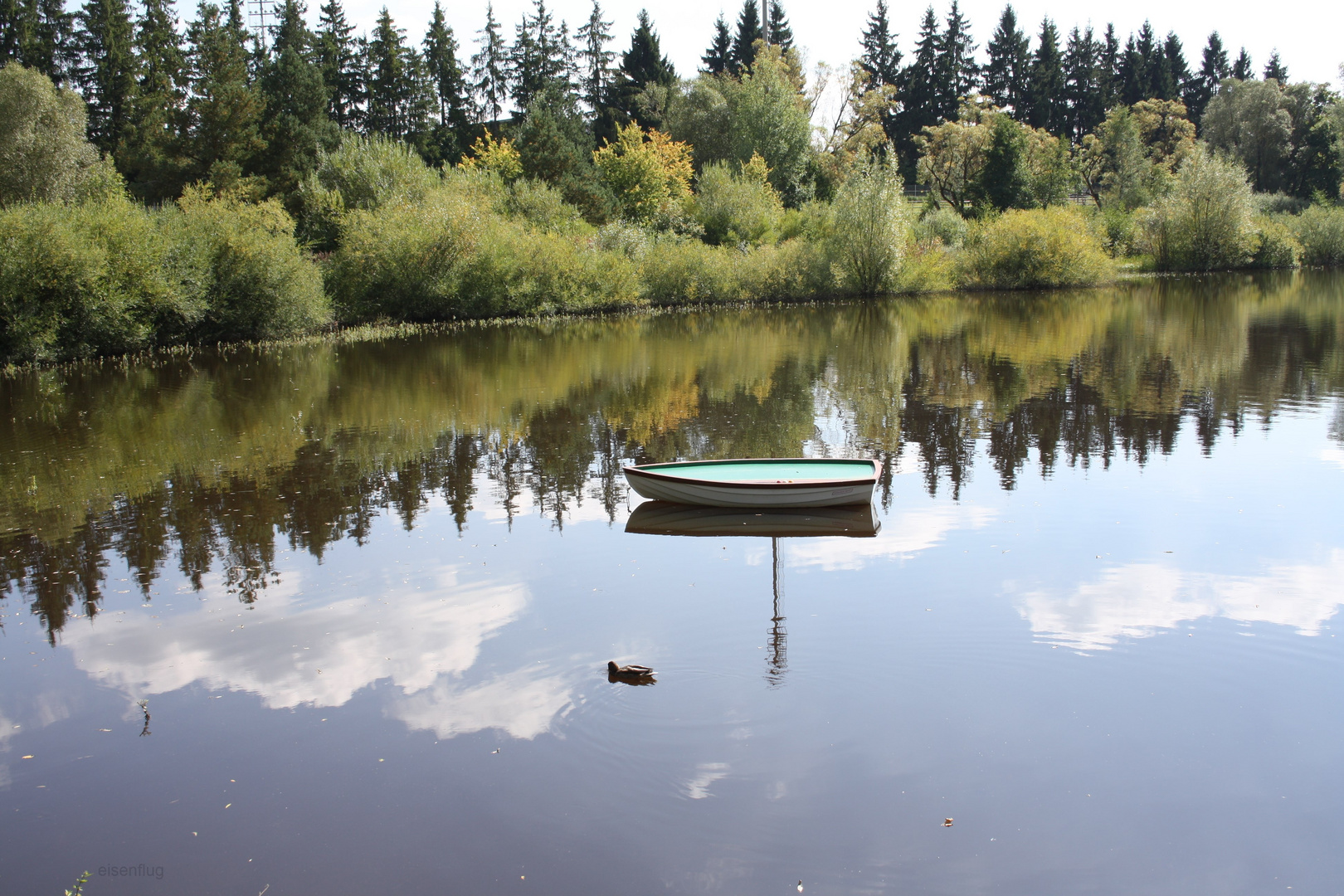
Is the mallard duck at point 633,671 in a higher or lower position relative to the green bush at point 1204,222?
lower

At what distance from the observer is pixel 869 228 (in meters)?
51.7

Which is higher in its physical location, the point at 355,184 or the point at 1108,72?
the point at 1108,72

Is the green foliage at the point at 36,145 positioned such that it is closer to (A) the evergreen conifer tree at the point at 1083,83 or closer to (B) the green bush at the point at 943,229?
(B) the green bush at the point at 943,229

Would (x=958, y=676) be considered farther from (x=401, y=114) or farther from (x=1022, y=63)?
(x=1022, y=63)

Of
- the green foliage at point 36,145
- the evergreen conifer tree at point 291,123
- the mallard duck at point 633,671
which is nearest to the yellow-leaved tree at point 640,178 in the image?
the evergreen conifer tree at point 291,123

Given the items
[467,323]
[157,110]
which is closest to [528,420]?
[467,323]

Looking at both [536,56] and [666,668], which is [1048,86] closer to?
[536,56]

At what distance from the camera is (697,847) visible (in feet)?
19.8

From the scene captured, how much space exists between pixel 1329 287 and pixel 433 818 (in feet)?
187

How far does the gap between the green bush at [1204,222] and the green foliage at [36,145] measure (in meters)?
63.2

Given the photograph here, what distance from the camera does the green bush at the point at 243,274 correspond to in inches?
1403

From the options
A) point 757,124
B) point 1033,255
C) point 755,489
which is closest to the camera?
point 755,489

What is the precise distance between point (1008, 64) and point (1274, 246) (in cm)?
4360

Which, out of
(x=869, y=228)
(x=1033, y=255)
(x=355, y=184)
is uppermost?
(x=355, y=184)
